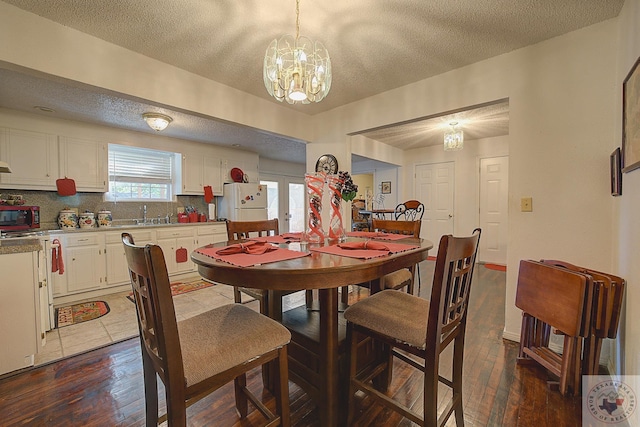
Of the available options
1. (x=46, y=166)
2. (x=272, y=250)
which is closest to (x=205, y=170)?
(x=46, y=166)

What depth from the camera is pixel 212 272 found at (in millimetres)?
1081

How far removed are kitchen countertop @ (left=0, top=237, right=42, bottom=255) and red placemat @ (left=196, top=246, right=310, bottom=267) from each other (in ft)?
4.63

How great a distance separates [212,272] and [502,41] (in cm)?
262

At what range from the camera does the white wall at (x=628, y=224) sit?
4.31ft

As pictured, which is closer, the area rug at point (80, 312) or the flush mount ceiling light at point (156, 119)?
the area rug at point (80, 312)

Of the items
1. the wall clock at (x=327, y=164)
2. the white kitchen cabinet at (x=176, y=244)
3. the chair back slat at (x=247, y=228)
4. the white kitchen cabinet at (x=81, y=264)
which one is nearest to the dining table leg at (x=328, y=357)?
the chair back slat at (x=247, y=228)

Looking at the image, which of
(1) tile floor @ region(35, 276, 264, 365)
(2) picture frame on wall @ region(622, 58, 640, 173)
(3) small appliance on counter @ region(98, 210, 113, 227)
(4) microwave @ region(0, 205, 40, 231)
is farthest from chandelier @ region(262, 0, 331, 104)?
(3) small appliance on counter @ region(98, 210, 113, 227)

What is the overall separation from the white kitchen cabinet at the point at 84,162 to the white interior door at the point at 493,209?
6120mm

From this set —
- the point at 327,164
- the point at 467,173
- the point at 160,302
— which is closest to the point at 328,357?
the point at 160,302

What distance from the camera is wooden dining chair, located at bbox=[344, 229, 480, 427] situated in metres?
1.03

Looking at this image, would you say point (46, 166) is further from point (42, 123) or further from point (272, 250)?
point (272, 250)

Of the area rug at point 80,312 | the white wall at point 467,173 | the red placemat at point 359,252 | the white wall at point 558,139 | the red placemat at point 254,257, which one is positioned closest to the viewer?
the red placemat at point 254,257

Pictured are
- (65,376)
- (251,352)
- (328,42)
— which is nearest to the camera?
(251,352)

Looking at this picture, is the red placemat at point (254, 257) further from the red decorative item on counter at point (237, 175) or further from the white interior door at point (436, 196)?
the white interior door at point (436, 196)
